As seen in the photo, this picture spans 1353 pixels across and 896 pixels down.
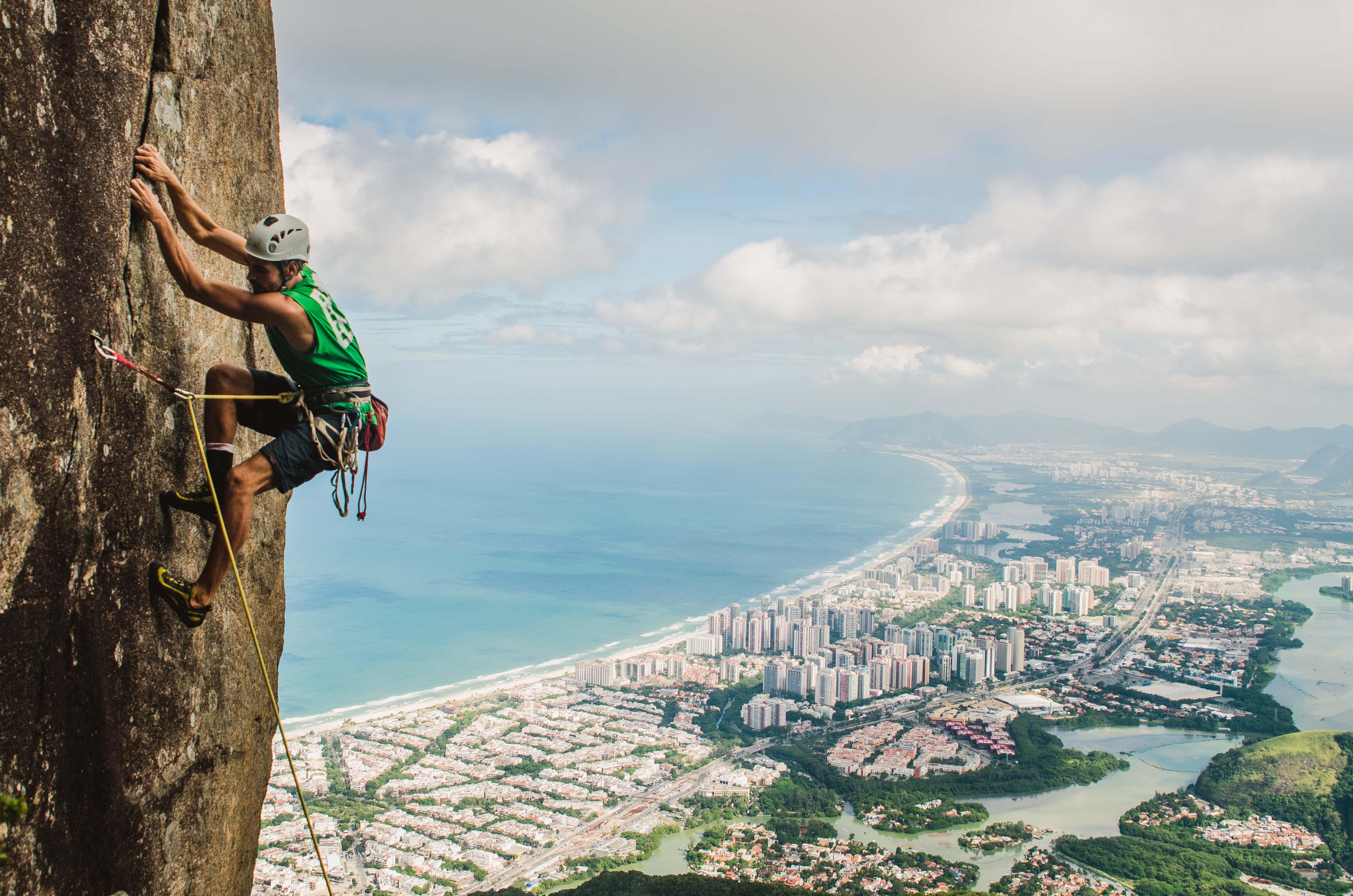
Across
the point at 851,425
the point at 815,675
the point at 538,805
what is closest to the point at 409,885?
the point at 538,805

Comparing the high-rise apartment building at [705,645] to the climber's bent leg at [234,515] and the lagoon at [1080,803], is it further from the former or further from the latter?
the climber's bent leg at [234,515]

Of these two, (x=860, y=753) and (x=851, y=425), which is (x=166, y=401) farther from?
(x=851, y=425)

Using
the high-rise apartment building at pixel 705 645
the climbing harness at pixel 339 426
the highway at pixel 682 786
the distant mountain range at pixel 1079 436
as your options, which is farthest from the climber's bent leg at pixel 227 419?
the distant mountain range at pixel 1079 436

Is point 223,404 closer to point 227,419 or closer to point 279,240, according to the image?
point 227,419


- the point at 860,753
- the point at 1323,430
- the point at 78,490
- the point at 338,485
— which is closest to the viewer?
the point at 78,490

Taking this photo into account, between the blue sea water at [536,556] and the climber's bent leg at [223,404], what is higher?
the climber's bent leg at [223,404]

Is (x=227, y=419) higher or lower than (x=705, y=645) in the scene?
higher

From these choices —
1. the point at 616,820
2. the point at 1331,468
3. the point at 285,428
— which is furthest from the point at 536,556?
the point at 1331,468
